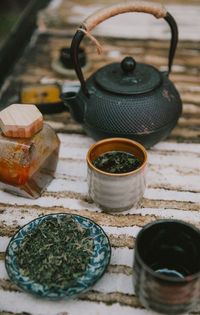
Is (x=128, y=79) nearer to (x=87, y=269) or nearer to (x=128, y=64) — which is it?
(x=128, y=64)

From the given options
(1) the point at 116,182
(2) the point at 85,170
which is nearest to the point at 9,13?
(2) the point at 85,170

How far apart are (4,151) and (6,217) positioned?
191 millimetres

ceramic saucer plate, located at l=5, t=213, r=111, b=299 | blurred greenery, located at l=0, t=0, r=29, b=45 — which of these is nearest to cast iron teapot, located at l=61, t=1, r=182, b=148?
ceramic saucer plate, located at l=5, t=213, r=111, b=299

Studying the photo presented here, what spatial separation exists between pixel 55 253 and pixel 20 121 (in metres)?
0.36

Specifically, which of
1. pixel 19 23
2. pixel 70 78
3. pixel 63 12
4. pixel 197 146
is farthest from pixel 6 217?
pixel 63 12

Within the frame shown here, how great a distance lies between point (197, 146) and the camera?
127 centimetres

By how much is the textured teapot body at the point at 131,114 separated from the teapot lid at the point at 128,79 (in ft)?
0.05

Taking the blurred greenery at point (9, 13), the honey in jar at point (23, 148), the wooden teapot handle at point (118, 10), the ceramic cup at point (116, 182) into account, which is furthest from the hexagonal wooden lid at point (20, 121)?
the blurred greenery at point (9, 13)

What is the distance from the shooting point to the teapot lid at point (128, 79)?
1.11 meters

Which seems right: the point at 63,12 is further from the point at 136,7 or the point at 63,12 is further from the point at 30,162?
the point at 30,162

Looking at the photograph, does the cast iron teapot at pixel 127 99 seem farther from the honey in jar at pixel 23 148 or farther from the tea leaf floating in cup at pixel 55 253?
the tea leaf floating in cup at pixel 55 253

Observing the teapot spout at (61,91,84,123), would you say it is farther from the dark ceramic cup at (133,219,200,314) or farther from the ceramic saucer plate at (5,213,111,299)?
the dark ceramic cup at (133,219,200,314)

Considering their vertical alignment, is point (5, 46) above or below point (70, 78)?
above

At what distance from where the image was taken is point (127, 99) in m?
1.10
